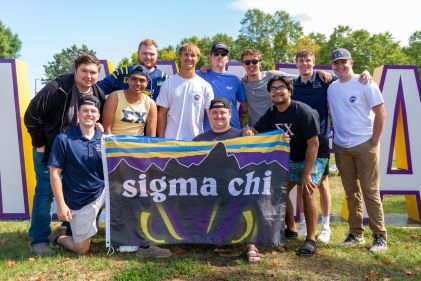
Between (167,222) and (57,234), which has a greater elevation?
(167,222)

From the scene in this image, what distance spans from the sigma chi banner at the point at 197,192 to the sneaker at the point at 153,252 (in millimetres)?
82

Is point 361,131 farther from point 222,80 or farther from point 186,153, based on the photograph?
point 186,153

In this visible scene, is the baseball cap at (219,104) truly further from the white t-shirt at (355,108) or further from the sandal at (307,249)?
the sandal at (307,249)

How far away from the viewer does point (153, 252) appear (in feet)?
16.0

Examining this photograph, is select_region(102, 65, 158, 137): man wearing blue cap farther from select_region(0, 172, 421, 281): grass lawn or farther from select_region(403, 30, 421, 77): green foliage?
select_region(403, 30, 421, 77): green foliage

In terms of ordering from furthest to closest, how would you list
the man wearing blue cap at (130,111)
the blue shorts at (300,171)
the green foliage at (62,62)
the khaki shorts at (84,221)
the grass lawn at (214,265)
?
the green foliage at (62,62)
the blue shorts at (300,171)
the man wearing blue cap at (130,111)
the khaki shorts at (84,221)
the grass lawn at (214,265)

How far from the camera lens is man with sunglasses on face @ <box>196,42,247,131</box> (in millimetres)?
5645

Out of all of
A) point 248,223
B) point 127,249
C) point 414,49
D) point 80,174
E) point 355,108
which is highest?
point 414,49

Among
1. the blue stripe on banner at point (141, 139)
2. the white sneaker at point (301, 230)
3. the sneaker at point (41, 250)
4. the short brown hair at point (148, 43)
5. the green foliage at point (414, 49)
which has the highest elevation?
the green foliage at point (414, 49)

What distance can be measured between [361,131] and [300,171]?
0.94 meters

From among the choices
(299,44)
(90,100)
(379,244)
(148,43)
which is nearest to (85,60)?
(90,100)

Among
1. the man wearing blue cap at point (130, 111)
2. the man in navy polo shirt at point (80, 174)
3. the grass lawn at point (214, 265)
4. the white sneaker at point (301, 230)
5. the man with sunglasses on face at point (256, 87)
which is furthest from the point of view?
the white sneaker at point (301, 230)

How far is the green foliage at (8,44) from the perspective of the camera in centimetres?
5400

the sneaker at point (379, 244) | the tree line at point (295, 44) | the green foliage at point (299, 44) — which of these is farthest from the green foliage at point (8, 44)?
the sneaker at point (379, 244)
